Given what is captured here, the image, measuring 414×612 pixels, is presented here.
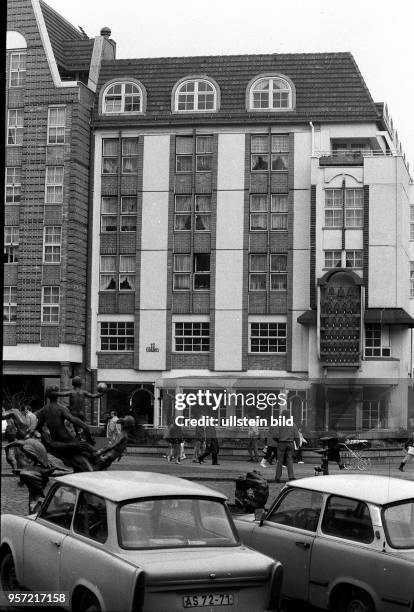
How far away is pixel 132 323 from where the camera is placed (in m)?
66.0

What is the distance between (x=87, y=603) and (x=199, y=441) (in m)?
25.1

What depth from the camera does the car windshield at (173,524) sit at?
9656 mm

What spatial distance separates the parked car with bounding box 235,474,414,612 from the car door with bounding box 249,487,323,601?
0.03ft

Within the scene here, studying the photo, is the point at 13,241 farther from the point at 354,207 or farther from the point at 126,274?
the point at 354,207

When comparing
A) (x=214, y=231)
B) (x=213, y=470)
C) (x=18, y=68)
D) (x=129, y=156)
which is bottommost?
(x=213, y=470)

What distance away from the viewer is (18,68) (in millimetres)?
66750

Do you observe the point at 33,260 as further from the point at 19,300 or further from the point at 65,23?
the point at 65,23

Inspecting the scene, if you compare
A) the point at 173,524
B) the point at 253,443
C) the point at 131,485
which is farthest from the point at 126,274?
the point at 173,524

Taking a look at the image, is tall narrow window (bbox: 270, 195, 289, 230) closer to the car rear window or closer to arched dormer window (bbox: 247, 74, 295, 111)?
arched dormer window (bbox: 247, 74, 295, 111)

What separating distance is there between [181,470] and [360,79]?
143 feet

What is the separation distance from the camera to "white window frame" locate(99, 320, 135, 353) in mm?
65812

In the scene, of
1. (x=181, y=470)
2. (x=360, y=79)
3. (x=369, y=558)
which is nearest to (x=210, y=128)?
(x=360, y=79)

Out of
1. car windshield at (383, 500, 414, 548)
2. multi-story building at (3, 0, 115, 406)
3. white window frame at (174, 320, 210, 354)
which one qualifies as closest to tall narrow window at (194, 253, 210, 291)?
white window frame at (174, 320, 210, 354)

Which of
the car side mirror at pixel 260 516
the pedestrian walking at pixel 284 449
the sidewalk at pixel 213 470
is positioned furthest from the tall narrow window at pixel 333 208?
the car side mirror at pixel 260 516
